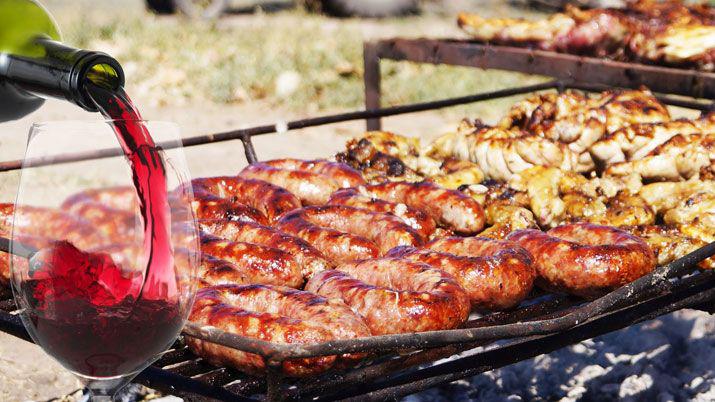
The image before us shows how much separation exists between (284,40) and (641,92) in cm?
862

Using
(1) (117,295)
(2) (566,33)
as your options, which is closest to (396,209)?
(1) (117,295)

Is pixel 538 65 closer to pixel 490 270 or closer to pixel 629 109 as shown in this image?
pixel 629 109

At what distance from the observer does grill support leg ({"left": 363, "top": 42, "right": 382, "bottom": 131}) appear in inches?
220

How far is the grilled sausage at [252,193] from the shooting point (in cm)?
322

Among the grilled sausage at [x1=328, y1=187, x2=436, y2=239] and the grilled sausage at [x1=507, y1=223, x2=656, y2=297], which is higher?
the grilled sausage at [x1=328, y1=187, x2=436, y2=239]

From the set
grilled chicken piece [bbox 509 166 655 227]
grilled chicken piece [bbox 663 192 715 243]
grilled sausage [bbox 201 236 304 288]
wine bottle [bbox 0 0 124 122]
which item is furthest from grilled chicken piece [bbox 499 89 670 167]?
wine bottle [bbox 0 0 124 122]

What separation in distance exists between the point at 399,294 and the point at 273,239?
2.02 feet

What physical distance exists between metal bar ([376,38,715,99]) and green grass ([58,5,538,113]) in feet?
15.3

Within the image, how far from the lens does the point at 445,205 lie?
126 inches

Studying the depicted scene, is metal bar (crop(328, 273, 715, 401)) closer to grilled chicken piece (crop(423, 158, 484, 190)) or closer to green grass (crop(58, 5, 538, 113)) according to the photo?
grilled chicken piece (crop(423, 158, 484, 190))

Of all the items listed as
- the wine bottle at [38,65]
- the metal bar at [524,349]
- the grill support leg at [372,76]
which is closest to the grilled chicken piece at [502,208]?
the metal bar at [524,349]

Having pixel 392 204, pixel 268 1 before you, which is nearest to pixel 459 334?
pixel 392 204

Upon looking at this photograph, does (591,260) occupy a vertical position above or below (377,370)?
above

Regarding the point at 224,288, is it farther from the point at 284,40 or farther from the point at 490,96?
the point at 284,40
